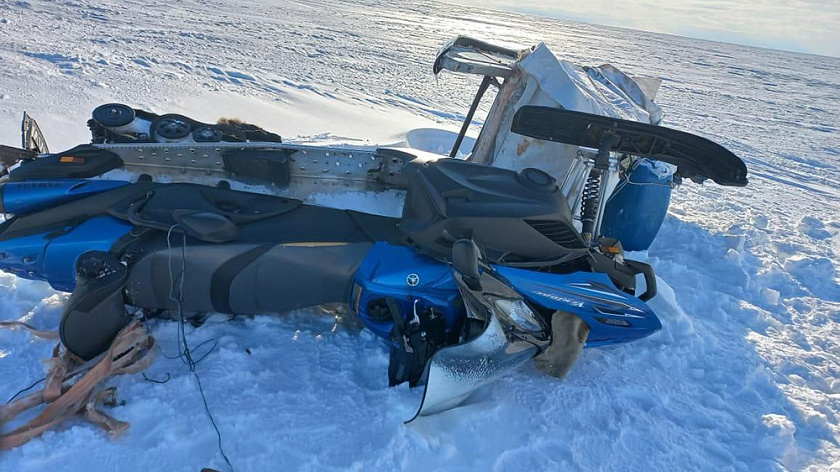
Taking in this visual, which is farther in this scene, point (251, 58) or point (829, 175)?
point (251, 58)

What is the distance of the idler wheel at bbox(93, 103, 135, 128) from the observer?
3.29 metres

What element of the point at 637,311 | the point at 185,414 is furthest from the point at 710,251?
the point at 185,414

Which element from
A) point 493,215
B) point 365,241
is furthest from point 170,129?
point 493,215

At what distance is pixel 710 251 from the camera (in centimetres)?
465

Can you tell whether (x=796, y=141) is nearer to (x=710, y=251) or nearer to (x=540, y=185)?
(x=710, y=251)

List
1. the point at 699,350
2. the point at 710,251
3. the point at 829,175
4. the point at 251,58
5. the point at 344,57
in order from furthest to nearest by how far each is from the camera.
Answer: the point at 344,57 < the point at 251,58 < the point at 829,175 < the point at 710,251 < the point at 699,350

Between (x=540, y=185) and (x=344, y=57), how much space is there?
39.7 feet

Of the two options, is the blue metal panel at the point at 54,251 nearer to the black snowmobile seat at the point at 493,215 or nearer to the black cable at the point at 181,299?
the black cable at the point at 181,299

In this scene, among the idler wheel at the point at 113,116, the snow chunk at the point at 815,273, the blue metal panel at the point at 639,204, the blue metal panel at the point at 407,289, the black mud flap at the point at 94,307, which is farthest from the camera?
the snow chunk at the point at 815,273

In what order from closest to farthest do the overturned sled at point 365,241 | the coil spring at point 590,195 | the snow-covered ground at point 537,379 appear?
the snow-covered ground at point 537,379 < the overturned sled at point 365,241 < the coil spring at point 590,195

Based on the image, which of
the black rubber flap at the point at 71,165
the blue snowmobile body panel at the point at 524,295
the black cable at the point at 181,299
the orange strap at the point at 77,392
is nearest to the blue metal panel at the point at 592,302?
the blue snowmobile body panel at the point at 524,295

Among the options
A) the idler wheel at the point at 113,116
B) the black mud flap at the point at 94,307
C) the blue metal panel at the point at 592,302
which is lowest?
the black mud flap at the point at 94,307

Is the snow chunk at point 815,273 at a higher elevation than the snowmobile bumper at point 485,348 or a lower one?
lower

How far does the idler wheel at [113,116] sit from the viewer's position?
10.8ft
